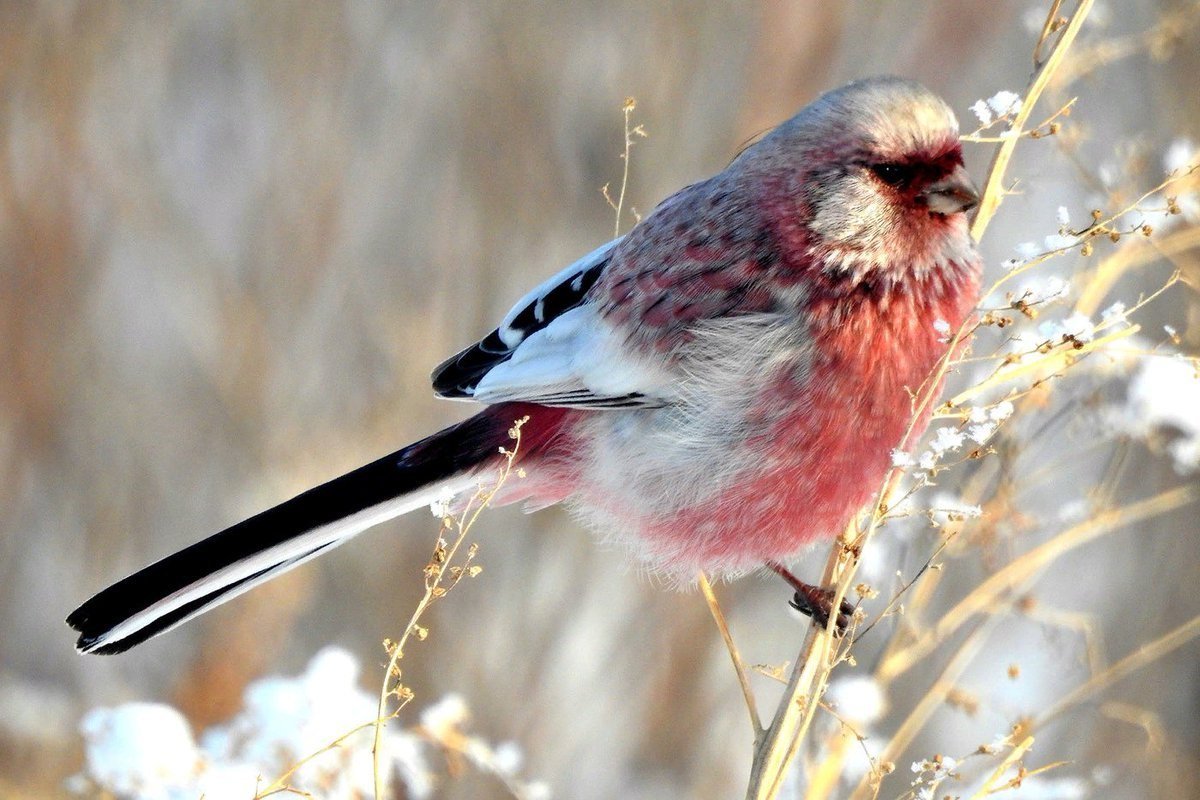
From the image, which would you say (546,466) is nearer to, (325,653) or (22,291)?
(325,653)

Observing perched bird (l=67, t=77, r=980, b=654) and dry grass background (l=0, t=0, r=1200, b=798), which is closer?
perched bird (l=67, t=77, r=980, b=654)

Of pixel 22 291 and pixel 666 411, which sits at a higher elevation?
pixel 22 291

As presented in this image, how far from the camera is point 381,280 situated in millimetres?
5785

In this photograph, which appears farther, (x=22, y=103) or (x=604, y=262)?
(x=22, y=103)

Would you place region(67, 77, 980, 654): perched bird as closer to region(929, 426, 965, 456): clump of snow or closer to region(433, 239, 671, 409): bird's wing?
region(433, 239, 671, 409): bird's wing

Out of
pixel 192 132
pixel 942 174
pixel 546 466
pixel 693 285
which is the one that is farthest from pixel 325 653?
pixel 192 132

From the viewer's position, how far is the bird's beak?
8.39 ft

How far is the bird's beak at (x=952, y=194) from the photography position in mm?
2557

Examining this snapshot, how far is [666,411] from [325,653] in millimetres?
856

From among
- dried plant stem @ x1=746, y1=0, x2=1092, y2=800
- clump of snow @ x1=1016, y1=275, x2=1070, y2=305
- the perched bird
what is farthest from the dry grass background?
clump of snow @ x1=1016, y1=275, x2=1070, y2=305

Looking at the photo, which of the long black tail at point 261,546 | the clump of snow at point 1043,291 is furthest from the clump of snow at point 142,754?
the clump of snow at point 1043,291

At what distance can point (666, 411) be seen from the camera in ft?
9.11

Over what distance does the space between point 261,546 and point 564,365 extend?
0.73 metres

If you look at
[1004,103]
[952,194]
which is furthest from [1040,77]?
[952,194]
